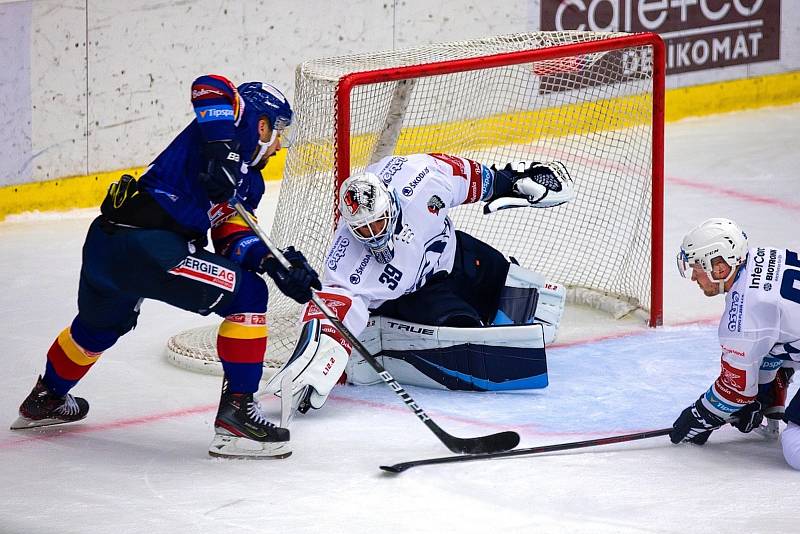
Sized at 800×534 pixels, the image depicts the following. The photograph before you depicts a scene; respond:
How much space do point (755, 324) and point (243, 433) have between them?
4.41 ft

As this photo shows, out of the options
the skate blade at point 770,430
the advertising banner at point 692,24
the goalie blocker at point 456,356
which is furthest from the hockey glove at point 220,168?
the advertising banner at point 692,24

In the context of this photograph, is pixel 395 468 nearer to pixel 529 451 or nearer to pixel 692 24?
pixel 529 451

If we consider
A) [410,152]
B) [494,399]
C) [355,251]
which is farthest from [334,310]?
[410,152]

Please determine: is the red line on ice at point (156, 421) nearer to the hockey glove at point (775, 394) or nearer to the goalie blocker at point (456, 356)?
the goalie blocker at point (456, 356)

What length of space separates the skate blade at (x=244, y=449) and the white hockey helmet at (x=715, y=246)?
118 centimetres

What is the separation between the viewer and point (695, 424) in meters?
4.11

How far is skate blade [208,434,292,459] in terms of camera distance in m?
4.18

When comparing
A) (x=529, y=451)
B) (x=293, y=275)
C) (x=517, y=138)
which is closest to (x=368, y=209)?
(x=293, y=275)

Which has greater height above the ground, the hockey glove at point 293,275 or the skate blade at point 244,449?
the hockey glove at point 293,275

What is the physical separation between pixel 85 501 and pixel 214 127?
3.19 feet

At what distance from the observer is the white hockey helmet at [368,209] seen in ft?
14.5

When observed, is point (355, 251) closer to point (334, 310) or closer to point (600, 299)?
point (334, 310)

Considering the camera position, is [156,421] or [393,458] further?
[156,421]

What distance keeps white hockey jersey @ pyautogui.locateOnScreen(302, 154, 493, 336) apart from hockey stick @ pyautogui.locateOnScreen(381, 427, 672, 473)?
1.86 feet
